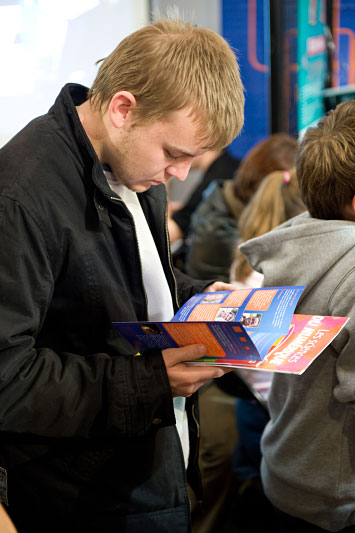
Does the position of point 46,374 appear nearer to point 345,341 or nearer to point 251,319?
point 251,319

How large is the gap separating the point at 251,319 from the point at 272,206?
1.15 meters

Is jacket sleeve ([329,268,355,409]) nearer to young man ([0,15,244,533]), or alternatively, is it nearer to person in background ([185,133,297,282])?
young man ([0,15,244,533])

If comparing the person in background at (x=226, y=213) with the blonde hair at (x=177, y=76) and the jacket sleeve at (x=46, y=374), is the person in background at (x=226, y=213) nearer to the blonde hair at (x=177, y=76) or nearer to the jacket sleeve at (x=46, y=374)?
the blonde hair at (x=177, y=76)

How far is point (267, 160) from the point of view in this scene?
9.37 feet

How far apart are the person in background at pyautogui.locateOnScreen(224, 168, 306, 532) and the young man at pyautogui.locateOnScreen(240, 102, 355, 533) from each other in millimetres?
747

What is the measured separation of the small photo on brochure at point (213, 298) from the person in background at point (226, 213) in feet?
5.38

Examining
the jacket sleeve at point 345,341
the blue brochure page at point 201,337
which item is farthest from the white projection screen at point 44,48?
the jacket sleeve at point 345,341

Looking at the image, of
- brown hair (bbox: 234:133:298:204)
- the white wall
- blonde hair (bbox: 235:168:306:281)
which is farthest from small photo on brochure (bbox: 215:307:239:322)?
the white wall

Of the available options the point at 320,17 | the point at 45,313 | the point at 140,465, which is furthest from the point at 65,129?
the point at 320,17

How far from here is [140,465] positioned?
1.27m

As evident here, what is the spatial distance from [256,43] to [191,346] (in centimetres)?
474

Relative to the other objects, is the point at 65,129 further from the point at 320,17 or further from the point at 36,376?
the point at 320,17

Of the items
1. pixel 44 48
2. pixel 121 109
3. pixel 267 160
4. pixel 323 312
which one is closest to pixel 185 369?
pixel 323 312

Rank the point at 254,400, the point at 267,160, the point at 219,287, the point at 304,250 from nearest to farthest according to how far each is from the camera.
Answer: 1. the point at 304,250
2. the point at 219,287
3. the point at 254,400
4. the point at 267,160
